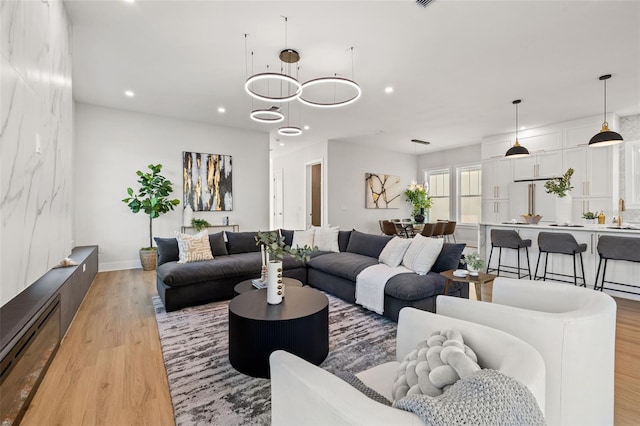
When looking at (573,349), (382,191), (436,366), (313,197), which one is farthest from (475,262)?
(313,197)

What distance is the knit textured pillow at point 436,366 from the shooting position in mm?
907

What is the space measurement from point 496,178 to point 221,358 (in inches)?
288

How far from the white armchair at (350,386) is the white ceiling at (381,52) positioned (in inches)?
113

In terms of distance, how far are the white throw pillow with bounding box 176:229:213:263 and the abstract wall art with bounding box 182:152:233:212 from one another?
241 cm

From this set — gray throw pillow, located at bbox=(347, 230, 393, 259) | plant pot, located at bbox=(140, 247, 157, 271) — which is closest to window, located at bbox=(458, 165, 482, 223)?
gray throw pillow, located at bbox=(347, 230, 393, 259)

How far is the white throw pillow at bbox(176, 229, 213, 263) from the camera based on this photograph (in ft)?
12.7

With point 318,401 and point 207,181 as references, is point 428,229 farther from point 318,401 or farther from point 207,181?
point 318,401

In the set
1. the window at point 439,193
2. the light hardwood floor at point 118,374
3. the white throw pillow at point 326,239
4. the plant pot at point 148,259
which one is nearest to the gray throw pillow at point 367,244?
the white throw pillow at point 326,239

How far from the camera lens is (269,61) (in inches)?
147

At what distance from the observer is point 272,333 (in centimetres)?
206

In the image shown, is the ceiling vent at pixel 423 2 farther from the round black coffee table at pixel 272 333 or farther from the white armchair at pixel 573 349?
the round black coffee table at pixel 272 333

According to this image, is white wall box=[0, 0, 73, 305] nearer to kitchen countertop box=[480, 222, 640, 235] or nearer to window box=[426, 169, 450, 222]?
kitchen countertop box=[480, 222, 640, 235]

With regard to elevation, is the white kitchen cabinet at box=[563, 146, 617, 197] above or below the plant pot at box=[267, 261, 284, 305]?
above

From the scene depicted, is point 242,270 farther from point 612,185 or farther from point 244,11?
point 612,185
